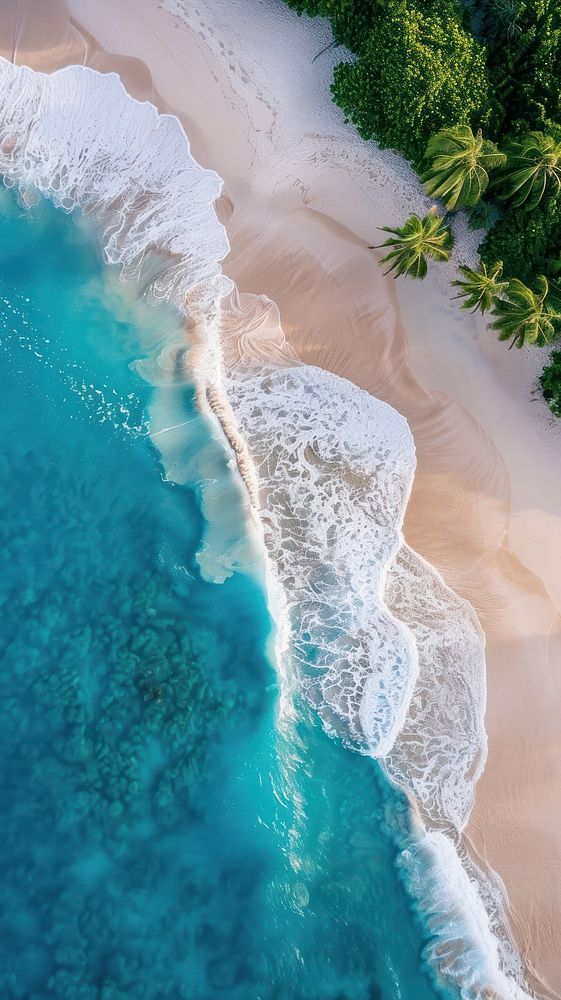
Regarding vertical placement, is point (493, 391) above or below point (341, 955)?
above

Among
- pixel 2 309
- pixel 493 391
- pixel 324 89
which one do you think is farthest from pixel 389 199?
pixel 2 309

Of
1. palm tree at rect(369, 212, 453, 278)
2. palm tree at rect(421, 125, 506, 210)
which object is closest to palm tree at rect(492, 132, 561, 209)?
palm tree at rect(421, 125, 506, 210)

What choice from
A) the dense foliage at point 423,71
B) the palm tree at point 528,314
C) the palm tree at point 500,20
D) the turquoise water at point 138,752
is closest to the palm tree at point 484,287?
the palm tree at point 528,314

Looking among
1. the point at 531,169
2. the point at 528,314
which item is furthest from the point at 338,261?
the point at 528,314

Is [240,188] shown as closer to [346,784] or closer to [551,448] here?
[551,448]

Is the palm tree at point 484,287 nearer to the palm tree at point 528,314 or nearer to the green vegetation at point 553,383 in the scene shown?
the palm tree at point 528,314

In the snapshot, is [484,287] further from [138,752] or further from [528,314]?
[138,752]

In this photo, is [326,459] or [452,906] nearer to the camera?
[452,906]
